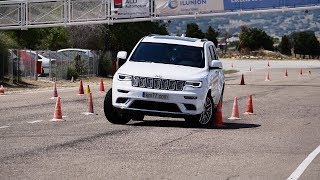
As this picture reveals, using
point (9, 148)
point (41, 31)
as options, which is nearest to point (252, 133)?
point (9, 148)


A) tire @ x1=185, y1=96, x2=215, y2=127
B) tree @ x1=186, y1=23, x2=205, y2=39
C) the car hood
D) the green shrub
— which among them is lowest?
the green shrub

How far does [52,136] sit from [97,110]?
7338 mm

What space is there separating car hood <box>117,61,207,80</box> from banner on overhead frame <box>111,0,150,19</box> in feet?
98.9

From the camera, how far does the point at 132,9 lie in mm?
47719

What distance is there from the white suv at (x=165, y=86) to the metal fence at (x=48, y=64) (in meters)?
22.6

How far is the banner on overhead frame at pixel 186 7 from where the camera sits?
155 feet

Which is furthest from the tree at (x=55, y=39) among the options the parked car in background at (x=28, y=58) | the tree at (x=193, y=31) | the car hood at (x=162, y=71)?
the tree at (x=193, y=31)

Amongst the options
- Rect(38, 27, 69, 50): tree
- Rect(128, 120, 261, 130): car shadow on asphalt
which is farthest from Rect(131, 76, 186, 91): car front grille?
Rect(38, 27, 69, 50): tree

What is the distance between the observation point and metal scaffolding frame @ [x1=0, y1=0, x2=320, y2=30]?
46.5 metres

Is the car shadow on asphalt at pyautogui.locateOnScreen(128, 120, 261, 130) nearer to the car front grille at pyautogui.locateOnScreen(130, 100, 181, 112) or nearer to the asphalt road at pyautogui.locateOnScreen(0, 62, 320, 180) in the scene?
the asphalt road at pyautogui.locateOnScreen(0, 62, 320, 180)

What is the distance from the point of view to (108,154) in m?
12.3

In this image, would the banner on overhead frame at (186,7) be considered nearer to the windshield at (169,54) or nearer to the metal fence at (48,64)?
the metal fence at (48,64)

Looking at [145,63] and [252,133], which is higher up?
[145,63]

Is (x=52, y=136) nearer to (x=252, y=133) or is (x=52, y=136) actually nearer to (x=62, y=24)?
(x=252, y=133)
